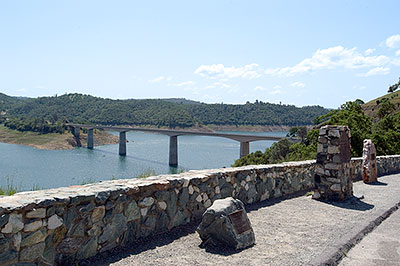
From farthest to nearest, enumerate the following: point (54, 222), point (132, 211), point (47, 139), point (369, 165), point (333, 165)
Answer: point (47, 139) < point (369, 165) < point (333, 165) < point (132, 211) < point (54, 222)

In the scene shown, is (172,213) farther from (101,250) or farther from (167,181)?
(101,250)

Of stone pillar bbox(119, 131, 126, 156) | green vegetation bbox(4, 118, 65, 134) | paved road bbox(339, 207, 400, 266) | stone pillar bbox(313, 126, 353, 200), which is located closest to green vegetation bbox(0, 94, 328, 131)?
green vegetation bbox(4, 118, 65, 134)

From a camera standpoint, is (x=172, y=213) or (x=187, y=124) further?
(x=187, y=124)

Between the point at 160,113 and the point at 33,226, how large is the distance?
10540 cm

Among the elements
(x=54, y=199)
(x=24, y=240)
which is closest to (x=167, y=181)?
(x=54, y=199)

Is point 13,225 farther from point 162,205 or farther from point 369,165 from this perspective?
point 369,165

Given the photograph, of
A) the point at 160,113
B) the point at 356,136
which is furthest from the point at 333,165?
the point at 160,113

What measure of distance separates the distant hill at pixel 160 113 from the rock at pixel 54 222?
8764cm

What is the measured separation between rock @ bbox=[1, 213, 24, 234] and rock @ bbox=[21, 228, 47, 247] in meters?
0.12

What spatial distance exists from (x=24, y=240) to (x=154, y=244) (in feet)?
4.69

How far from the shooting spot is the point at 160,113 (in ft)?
354

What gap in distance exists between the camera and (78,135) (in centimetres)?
7669

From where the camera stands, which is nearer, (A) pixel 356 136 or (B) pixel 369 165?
(B) pixel 369 165

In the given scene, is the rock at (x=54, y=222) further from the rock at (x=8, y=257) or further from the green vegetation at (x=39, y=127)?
the green vegetation at (x=39, y=127)
